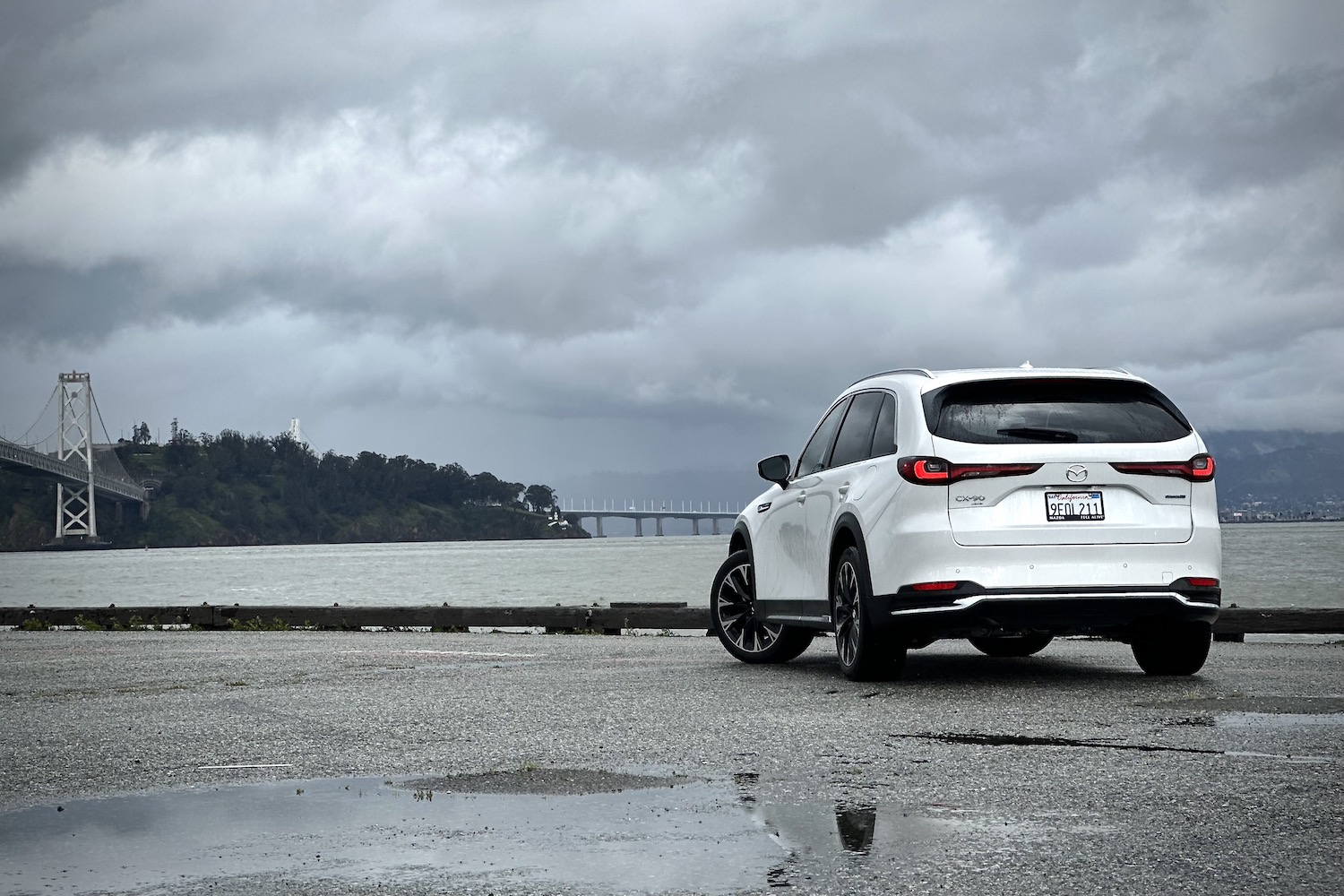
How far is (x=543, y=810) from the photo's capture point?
4.82m

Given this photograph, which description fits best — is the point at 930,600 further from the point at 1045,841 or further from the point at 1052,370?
the point at 1045,841

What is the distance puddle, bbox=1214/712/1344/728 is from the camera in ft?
21.8

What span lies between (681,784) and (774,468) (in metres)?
Result: 5.31

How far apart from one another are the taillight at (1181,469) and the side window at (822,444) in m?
2.30

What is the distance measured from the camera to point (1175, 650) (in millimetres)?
9125

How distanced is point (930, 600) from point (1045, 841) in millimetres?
4058

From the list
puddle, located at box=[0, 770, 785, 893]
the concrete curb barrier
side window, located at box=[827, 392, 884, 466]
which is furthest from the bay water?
puddle, located at box=[0, 770, 785, 893]

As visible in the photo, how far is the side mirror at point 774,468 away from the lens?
10383 mm

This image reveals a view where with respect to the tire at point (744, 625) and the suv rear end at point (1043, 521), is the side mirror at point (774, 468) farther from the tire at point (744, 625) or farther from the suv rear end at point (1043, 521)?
the suv rear end at point (1043, 521)

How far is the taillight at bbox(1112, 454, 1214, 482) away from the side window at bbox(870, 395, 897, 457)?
1276 mm

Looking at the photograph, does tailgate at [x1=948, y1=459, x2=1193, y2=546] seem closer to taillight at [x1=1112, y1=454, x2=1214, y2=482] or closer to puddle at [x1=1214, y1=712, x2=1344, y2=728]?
taillight at [x1=1112, y1=454, x2=1214, y2=482]

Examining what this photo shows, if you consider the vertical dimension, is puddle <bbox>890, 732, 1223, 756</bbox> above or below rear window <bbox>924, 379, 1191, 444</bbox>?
below

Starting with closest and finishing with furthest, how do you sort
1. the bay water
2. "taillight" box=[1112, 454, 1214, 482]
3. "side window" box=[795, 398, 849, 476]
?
"taillight" box=[1112, 454, 1214, 482] < "side window" box=[795, 398, 849, 476] < the bay water

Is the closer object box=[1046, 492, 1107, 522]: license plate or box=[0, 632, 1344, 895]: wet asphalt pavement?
box=[0, 632, 1344, 895]: wet asphalt pavement
